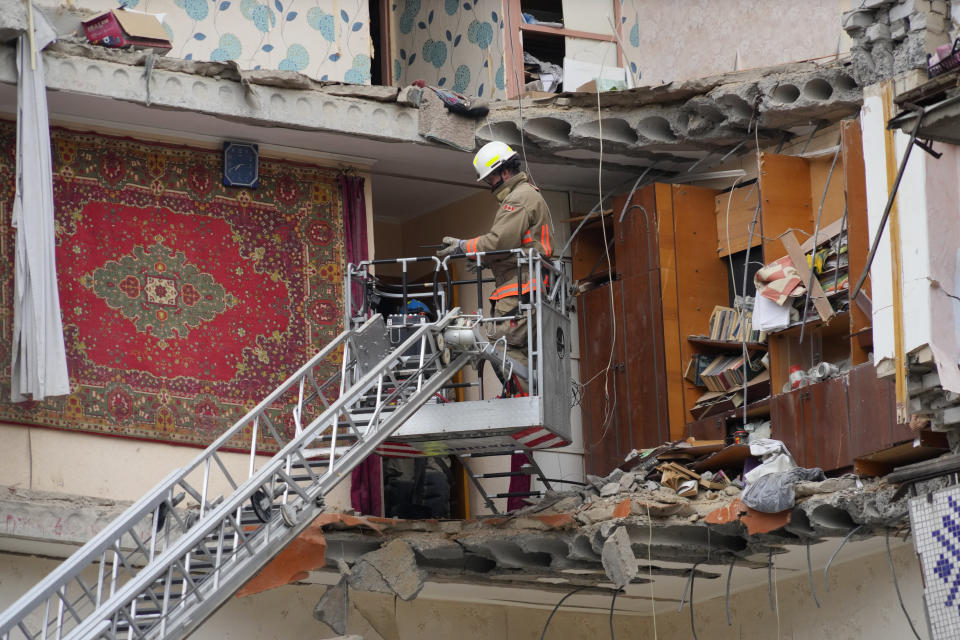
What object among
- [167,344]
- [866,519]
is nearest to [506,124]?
[167,344]

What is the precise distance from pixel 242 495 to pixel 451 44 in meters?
6.66

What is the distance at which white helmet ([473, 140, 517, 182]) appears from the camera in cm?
1366

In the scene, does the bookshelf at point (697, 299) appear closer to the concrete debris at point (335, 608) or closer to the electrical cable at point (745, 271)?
the electrical cable at point (745, 271)

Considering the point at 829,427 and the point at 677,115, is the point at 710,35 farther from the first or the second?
the point at 829,427

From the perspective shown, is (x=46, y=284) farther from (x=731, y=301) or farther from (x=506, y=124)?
(x=731, y=301)

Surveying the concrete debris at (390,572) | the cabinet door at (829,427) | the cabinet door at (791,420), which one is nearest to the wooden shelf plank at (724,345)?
the cabinet door at (791,420)

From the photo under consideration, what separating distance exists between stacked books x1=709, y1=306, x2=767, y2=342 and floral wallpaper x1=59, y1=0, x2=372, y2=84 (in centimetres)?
381

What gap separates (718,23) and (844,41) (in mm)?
1603

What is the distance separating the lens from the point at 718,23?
16.8 metres

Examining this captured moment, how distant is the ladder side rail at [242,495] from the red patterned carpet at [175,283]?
2.21 meters

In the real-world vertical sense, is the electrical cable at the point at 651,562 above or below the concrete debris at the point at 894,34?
below

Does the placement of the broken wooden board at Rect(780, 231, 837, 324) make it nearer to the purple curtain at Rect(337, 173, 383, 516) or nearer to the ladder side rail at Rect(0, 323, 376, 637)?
the purple curtain at Rect(337, 173, 383, 516)

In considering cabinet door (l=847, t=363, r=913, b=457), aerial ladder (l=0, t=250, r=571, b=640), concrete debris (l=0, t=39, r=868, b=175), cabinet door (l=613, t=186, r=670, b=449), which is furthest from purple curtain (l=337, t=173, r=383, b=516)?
cabinet door (l=847, t=363, r=913, b=457)

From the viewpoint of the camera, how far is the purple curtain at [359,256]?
1471cm
